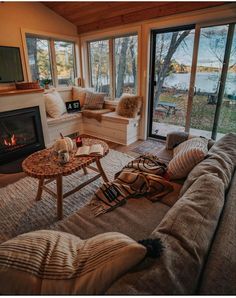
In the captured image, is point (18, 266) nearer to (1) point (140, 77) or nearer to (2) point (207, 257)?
(2) point (207, 257)

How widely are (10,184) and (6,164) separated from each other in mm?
729

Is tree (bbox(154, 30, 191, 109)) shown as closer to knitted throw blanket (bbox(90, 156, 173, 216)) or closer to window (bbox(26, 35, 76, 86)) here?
window (bbox(26, 35, 76, 86))

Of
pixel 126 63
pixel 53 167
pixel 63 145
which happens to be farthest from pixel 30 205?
pixel 126 63

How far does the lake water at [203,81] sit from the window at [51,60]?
7.81 ft

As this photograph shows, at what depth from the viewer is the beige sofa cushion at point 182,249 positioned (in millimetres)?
538

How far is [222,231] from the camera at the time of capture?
0.72 m

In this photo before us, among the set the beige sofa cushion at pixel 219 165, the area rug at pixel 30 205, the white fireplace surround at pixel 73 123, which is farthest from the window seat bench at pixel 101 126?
the beige sofa cushion at pixel 219 165

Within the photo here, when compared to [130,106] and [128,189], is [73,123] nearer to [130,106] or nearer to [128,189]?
[130,106]

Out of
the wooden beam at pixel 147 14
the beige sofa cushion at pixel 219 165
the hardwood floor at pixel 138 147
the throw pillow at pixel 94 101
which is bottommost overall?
the hardwood floor at pixel 138 147

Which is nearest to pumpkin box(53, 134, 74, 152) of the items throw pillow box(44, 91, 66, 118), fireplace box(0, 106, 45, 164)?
fireplace box(0, 106, 45, 164)

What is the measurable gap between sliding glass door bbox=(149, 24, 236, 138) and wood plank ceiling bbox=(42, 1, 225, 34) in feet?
1.08

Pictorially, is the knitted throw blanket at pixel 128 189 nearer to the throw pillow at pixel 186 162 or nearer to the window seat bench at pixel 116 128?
the throw pillow at pixel 186 162

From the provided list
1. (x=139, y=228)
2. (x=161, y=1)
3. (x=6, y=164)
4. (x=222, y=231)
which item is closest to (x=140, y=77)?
(x=161, y=1)

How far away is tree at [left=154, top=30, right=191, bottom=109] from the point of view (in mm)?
3287
